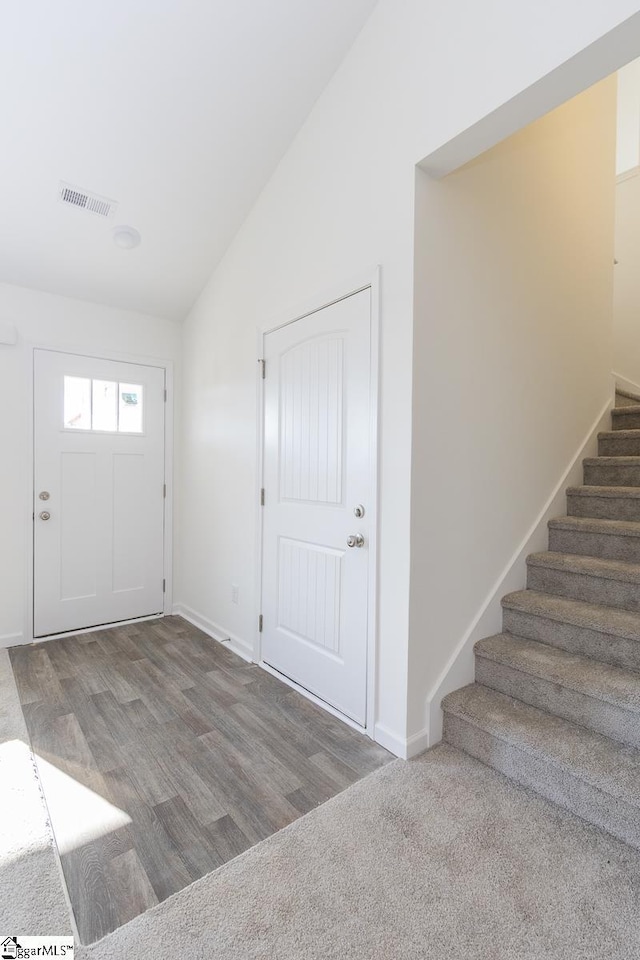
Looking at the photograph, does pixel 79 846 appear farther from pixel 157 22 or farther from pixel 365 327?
pixel 157 22

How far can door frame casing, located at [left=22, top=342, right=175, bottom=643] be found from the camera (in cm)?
320

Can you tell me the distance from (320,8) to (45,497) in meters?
3.16

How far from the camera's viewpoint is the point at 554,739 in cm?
173

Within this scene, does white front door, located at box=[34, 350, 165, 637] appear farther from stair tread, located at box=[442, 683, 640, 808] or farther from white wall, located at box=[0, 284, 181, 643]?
stair tread, located at box=[442, 683, 640, 808]

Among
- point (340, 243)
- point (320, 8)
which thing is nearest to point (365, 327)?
point (340, 243)

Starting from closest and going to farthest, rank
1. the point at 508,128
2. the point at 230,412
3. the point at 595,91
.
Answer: the point at 508,128 → the point at 595,91 → the point at 230,412

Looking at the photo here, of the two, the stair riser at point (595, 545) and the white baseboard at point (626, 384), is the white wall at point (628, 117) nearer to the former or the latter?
the white baseboard at point (626, 384)

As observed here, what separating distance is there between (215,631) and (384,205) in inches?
111

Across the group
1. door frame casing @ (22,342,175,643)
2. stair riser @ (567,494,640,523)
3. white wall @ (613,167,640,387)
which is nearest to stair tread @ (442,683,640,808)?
stair riser @ (567,494,640,523)

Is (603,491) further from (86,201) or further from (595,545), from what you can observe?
(86,201)

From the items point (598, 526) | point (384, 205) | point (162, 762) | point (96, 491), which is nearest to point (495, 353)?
point (384, 205)

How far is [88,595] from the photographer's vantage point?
347 cm

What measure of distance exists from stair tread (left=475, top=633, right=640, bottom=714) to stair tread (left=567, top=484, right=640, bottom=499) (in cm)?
97

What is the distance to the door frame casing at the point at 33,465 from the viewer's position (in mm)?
3201
